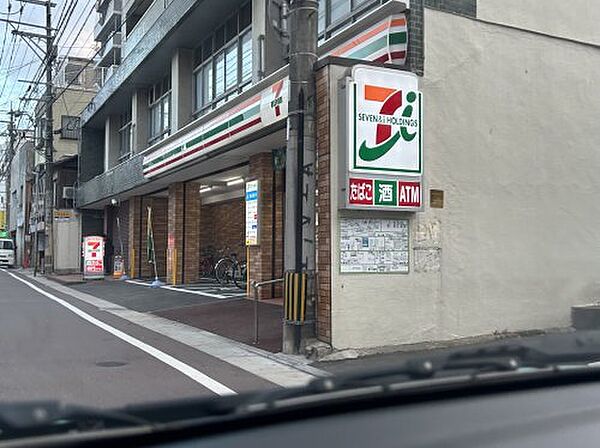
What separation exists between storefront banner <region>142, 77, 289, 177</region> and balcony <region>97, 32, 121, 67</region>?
49.3 feet

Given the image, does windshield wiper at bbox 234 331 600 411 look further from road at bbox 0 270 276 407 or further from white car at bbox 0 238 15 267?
white car at bbox 0 238 15 267

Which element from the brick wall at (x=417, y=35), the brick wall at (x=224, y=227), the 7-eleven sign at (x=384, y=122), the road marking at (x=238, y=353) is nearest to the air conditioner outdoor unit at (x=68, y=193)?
the brick wall at (x=224, y=227)

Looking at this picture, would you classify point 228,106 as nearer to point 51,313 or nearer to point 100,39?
point 51,313

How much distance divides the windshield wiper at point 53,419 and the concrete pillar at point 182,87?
767 inches

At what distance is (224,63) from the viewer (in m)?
18.6

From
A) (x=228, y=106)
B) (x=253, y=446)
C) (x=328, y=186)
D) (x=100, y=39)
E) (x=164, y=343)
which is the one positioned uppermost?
(x=100, y=39)

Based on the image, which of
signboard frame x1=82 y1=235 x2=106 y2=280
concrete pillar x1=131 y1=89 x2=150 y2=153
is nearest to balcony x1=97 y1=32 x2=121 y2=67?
concrete pillar x1=131 y1=89 x2=150 y2=153

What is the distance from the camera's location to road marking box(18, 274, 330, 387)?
303 inches

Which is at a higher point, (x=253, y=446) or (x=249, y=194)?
(x=249, y=194)

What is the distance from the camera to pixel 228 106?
14.4 m

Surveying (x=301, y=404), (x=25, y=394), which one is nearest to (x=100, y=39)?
(x=25, y=394)

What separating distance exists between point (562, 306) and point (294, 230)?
5247 millimetres

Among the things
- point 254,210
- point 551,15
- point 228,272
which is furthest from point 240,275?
point 551,15

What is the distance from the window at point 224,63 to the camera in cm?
1709
